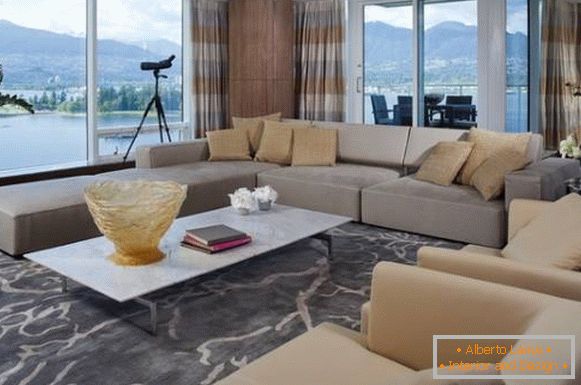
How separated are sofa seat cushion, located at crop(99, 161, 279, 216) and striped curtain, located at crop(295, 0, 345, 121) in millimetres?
1977

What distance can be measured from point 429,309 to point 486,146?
3023mm

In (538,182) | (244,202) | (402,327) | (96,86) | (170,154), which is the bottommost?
(402,327)

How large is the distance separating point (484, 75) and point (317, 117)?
2.08m

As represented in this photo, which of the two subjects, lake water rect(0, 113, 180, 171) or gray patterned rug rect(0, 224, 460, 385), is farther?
lake water rect(0, 113, 180, 171)

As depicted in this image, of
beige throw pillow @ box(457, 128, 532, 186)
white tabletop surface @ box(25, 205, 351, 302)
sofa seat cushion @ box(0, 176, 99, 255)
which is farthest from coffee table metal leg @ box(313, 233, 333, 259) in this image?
sofa seat cushion @ box(0, 176, 99, 255)

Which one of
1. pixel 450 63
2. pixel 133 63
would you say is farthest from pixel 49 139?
pixel 450 63

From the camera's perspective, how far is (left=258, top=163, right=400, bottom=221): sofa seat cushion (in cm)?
449

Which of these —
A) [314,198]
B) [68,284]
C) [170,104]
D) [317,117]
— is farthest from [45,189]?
[317,117]

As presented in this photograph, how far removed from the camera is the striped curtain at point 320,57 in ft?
22.0

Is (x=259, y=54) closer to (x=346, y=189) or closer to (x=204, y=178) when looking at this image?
(x=204, y=178)

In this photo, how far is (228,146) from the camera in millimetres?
5453

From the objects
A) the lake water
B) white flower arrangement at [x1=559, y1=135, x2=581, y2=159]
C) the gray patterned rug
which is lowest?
the gray patterned rug

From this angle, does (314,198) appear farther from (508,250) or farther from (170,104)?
(170,104)

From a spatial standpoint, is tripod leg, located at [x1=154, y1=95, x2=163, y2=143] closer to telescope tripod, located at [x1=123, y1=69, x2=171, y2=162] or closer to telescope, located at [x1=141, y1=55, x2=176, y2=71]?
telescope tripod, located at [x1=123, y1=69, x2=171, y2=162]
